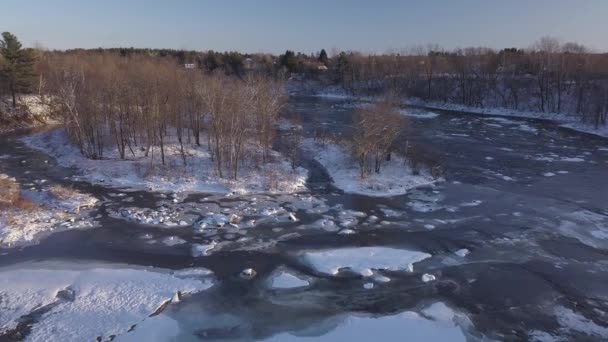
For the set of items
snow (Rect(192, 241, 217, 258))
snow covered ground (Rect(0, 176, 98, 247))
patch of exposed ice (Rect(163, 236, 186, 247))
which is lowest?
snow (Rect(192, 241, 217, 258))

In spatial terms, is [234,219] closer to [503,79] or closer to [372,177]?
[372,177]

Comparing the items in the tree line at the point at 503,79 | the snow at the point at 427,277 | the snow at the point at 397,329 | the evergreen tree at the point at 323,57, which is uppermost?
the evergreen tree at the point at 323,57

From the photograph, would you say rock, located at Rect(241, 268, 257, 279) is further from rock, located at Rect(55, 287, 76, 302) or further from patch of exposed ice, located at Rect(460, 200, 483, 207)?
patch of exposed ice, located at Rect(460, 200, 483, 207)

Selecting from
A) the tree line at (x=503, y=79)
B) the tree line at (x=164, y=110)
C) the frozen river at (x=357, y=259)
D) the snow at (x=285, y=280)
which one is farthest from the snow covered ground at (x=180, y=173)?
the tree line at (x=503, y=79)

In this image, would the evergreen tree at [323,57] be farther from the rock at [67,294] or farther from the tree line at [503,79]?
the rock at [67,294]

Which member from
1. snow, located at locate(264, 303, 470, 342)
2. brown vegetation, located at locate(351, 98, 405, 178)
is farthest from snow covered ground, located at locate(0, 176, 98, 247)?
brown vegetation, located at locate(351, 98, 405, 178)
